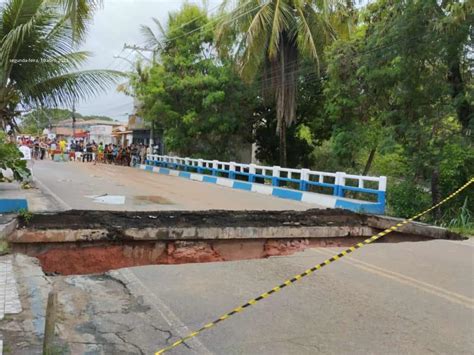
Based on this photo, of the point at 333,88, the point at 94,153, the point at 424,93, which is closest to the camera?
the point at 424,93

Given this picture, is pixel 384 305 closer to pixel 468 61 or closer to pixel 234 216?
pixel 234 216

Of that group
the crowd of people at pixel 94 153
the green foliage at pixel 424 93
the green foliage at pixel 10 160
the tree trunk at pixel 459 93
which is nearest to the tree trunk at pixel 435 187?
the green foliage at pixel 424 93

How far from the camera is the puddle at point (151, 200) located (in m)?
13.2

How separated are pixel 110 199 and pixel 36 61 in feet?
12.5

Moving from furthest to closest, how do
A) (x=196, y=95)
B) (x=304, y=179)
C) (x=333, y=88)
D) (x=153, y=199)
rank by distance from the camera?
(x=196, y=95)
(x=333, y=88)
(x=304, y=179)
(x=153, y=199)

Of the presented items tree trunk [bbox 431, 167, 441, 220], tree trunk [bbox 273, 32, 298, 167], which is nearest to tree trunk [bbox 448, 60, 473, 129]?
tree trunk [bbox 431, 167, 441, 220]

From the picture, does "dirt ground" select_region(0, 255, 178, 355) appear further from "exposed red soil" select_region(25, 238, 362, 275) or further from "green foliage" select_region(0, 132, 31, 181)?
"green foliage" select_region(0, 132, 31, 181)

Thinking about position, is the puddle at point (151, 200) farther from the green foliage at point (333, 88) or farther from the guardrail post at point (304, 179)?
the green foliage at point (333, 88)

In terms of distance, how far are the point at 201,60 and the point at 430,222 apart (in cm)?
1930

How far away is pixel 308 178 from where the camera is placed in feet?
57.0

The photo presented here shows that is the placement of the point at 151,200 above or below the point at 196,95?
below

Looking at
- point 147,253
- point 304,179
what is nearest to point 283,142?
point 304,179

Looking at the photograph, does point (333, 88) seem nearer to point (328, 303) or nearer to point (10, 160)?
point (10, 160)

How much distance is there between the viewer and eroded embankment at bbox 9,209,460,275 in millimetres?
8523
